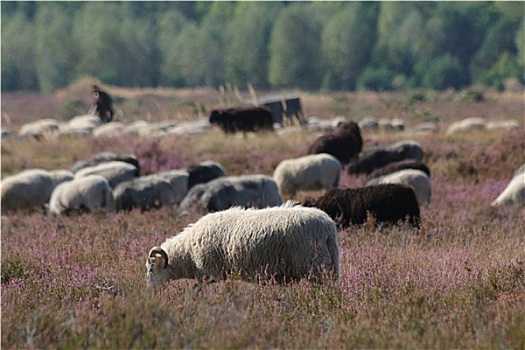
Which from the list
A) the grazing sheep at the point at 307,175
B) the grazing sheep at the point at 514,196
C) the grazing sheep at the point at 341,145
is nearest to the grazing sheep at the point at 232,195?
the grazing sheep at the point at 307,175

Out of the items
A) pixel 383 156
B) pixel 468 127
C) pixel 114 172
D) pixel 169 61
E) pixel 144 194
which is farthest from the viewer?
pixel 169 61

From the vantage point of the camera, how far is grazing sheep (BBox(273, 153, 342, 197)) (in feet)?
60.9

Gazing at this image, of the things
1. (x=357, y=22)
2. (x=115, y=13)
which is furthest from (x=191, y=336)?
(x=115, y=13)

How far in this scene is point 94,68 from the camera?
362 ft

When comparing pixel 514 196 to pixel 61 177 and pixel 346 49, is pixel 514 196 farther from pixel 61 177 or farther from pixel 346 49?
pixel 346 49

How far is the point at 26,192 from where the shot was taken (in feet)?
59.3

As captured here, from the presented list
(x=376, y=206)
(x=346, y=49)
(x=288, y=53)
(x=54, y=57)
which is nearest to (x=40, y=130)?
(x=376, y=206)

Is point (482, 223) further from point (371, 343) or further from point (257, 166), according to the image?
point (257, 166)

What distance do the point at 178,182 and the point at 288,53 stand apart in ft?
287

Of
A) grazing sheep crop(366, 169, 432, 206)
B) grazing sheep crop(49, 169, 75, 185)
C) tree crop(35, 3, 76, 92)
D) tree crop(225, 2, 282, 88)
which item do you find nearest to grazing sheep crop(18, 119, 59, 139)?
grazing sheep crop(49, 169, 75, 185)

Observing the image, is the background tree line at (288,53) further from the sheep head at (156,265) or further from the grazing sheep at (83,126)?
the sheep head at (156,265)

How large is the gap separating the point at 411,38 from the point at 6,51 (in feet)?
168

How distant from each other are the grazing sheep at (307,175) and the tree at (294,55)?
276 ft

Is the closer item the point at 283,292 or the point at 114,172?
the point at 283,292
